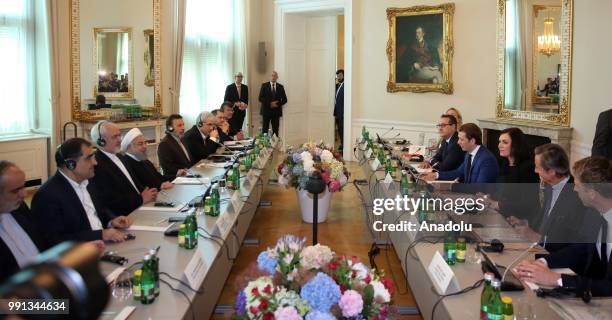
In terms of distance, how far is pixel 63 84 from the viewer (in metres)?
7.61

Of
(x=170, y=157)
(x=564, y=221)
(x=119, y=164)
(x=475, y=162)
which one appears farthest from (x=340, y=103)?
(x=564, y=221)

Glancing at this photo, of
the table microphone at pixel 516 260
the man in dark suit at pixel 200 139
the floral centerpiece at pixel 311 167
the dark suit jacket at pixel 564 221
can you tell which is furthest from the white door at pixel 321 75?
the table microphone at pixel 516 260

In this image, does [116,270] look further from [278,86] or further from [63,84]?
[278,86]

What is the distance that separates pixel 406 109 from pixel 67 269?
10.0m

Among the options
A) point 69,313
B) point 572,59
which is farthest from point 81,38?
point 69,313

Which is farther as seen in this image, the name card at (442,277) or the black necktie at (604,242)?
the black necktie at (604,242)

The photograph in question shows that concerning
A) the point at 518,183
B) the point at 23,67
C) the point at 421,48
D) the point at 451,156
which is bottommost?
the point at 518,183

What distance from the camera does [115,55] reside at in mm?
8414

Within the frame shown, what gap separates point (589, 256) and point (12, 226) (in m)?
2.76

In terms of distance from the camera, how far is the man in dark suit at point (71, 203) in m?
3.08

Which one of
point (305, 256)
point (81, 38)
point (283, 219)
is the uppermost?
point (81, 38)

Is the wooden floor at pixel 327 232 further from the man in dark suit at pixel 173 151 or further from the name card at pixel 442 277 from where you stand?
the name card at pixel 442 277

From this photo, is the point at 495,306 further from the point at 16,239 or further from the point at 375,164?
the point at 375,164

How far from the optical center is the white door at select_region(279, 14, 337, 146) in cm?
1193
